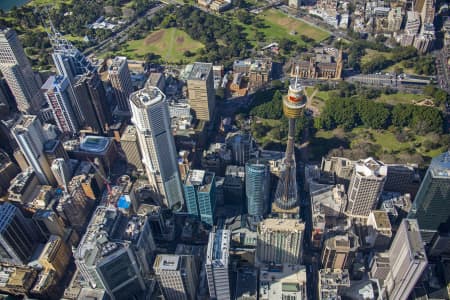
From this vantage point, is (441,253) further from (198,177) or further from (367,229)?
(198,177)

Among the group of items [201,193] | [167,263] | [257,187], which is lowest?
[257,187]

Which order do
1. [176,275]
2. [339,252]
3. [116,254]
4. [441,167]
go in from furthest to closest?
[339,252] < [441,167] < [176,275] < [116,254]

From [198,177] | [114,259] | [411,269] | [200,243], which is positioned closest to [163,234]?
[200,243]

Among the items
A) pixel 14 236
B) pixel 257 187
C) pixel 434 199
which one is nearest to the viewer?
pixel 434 199

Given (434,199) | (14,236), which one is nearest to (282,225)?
(434,199)

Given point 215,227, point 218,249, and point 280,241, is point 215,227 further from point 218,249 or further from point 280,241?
point 218,249

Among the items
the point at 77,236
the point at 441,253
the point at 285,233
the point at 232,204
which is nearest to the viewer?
the point at 285,233

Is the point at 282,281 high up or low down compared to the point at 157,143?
down
